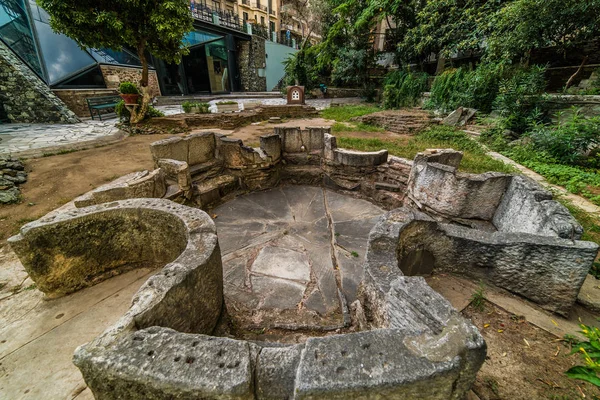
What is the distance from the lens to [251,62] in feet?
66.9

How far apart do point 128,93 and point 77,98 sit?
4.89 m

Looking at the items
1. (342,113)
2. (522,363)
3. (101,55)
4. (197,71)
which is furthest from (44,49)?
(522,363)

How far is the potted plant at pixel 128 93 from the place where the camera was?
8758 millimetres

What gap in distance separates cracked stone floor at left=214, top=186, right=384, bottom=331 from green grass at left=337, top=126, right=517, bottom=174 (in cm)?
253

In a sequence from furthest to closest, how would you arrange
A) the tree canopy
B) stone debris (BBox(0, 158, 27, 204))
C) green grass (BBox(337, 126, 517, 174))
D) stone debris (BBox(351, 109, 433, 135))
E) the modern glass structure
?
the modern glass structure → stone debris (BBox(351, 109, 433, 135)) → the tree canopy → green grass (BBox(337, 126, 517, 174)) → stone debris (BBox(0, 158, 27, 204))

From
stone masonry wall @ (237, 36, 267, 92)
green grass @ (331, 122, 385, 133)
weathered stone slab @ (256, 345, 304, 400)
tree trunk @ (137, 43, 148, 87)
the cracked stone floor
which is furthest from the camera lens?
stone masonry wall @ (237, 36, 267, 92)

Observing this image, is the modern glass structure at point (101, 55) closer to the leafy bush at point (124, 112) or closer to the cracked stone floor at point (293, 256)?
the leafy bush at point (124, 112)

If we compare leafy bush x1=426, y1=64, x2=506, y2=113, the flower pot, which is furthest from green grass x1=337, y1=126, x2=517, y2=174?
the flower pot

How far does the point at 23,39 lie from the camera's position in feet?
33.3

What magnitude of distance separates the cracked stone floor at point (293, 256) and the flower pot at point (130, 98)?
700cm

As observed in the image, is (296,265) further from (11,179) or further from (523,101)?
(523,101)

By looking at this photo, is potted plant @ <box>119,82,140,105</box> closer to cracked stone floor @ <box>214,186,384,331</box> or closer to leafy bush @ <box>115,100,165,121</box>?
leafy bush @ <box>115,100,165,121</box>

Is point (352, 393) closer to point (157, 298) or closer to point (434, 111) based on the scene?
point (157, 298)

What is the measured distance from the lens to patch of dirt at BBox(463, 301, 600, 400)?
1.71m
